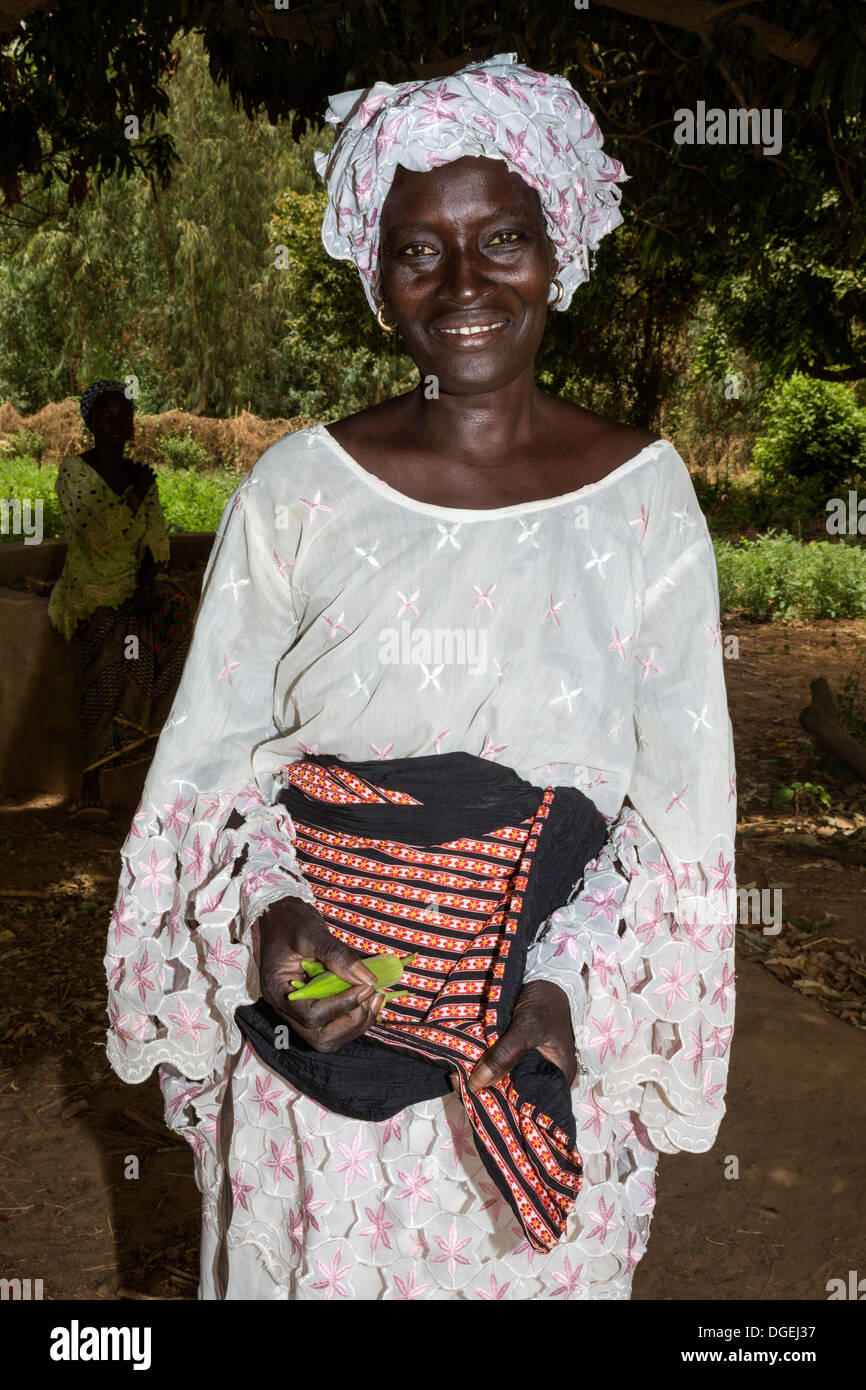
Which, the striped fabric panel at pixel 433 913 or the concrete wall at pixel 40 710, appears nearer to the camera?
the striped fabric panel at pixel 433 913

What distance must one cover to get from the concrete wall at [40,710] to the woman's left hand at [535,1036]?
4.71 meters

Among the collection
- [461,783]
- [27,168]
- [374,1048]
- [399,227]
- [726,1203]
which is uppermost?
[27,168]

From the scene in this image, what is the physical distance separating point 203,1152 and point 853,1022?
2.97 meters

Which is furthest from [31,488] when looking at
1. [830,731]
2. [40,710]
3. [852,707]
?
[830,731]

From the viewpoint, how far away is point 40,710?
613 centimetres

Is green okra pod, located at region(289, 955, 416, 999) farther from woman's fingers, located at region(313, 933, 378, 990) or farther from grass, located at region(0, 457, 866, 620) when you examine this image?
grass, located at region(0, 457, 866, 620)

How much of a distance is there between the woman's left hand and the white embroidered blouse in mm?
73

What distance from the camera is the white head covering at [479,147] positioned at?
1531 millimetres

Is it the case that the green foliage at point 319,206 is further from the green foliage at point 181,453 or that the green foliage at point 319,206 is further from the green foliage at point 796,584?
the green foliage at point 181,453

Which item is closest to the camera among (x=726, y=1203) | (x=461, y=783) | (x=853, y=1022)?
(x=461, y=783)

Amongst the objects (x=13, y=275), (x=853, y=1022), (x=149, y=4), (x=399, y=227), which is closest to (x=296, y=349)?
(x=13, y=275)

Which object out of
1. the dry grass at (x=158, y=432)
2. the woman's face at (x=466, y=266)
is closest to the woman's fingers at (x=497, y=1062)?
the woman's face at (x=466, y=266)
